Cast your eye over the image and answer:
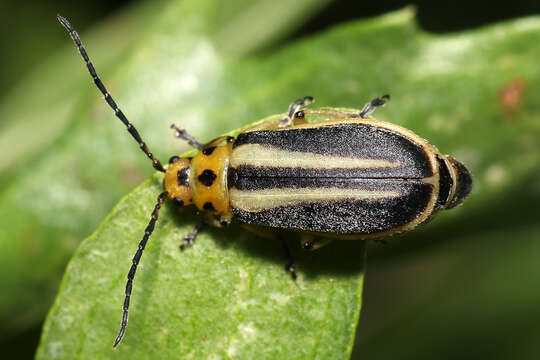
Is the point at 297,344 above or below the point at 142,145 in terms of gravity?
below

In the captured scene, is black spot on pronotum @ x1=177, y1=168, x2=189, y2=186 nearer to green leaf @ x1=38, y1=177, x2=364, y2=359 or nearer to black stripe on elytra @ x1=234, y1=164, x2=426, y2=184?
black stripe on elytra @ x1=234, y1=164, x2=426, y2=184

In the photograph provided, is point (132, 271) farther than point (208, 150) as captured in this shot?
No

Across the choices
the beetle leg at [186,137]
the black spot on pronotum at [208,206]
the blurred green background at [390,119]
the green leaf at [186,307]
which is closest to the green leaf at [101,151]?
the blurred green background at [390,119]

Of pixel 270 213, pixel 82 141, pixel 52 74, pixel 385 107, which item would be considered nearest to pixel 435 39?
pixel 385 107

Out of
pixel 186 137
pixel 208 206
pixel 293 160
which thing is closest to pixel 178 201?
pixel 208 206

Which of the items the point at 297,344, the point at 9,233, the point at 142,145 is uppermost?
the point at 142,145

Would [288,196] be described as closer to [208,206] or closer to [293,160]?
[293,160]

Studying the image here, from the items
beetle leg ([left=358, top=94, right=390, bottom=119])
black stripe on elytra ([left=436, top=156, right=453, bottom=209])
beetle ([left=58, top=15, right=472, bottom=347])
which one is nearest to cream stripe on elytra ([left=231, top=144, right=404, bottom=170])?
beetle ([left=58, top=15, right=472, bottom=347])

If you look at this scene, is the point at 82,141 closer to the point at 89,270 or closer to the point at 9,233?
the point at 9,233
